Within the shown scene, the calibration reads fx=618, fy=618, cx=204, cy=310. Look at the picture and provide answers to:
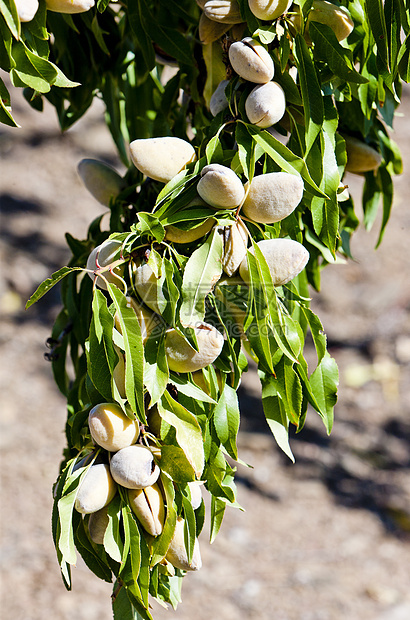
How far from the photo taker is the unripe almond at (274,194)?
0.52 meters

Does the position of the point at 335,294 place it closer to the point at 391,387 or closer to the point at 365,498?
the point at 391,387

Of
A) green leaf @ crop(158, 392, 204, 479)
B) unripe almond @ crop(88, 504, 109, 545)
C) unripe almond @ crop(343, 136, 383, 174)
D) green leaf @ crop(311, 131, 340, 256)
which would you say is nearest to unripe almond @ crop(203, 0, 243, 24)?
green leaf @ crop(311, 131, 340, 256)

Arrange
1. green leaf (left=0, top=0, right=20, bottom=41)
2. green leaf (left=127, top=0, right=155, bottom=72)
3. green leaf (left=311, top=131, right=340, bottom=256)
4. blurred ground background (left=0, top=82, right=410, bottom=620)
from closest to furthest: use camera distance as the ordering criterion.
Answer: green leaf (left=0, top=0, right=20, bottom=41) → green leaf (left=311, top=131, right=340, bottom=256) → green leaf (left=127, top=0, right=155, bottom=72) → blurred ground background (left=0, top=82, right=410, bottom=620)

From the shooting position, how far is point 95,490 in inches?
20.2

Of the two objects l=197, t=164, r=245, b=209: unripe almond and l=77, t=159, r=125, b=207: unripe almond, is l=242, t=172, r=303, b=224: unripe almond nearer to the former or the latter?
l=197, t=164, r=245, b=209: unripe almond

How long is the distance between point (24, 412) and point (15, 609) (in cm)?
61

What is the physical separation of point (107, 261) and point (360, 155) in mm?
381

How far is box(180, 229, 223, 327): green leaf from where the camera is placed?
49 centimetres

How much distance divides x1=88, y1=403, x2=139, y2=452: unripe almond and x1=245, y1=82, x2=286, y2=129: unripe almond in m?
0.28

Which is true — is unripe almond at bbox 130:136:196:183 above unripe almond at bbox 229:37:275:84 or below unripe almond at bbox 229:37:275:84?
below

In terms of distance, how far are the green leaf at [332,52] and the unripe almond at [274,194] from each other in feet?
0.37

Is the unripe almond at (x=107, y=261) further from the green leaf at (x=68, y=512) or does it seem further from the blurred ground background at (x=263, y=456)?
the blurred ground background at (x=263, y=456)

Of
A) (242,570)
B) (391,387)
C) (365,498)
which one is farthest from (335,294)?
(242,570)

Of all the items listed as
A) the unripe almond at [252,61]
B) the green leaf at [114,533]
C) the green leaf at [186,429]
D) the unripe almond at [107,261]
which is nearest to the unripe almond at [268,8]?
the unripe almond at [252,61]
